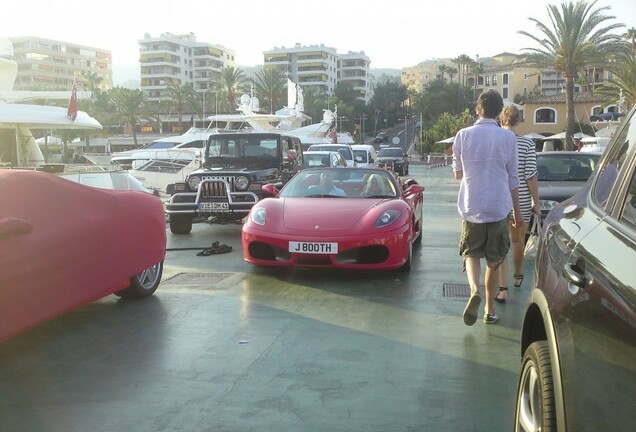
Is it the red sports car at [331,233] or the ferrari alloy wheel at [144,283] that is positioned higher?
the red sports car at [331,233]

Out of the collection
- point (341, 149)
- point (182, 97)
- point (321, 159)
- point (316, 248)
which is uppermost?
point (182, 97)

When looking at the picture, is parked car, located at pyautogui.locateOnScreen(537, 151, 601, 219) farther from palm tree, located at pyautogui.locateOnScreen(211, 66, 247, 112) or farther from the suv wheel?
palm tree, located at pyautogui.locateOnScreen(211, 66, 247, 112)

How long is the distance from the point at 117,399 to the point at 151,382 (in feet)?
0.98

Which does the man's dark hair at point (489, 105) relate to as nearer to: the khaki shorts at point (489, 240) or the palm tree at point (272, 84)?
the khaki shorts at point (489, 240)

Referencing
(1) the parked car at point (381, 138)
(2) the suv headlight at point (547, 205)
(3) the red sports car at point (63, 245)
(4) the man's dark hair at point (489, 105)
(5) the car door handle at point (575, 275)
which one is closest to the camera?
(5) the car door handle at point (575, 275)

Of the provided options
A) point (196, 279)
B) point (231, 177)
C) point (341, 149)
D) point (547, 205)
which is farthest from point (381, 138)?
point (196, 279)

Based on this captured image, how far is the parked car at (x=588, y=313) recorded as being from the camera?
1750mm

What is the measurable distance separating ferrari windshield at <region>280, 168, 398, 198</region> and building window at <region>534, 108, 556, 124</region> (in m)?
57.6

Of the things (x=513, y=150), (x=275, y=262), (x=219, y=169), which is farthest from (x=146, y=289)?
(x=219, y=169)

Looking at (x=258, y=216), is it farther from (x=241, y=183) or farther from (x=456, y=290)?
(x=241, y=183)

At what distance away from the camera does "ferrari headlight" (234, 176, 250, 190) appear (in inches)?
442

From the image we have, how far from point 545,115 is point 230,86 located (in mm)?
38678

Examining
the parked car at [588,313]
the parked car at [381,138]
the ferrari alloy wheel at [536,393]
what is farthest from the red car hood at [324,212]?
the parked car at [381,138]

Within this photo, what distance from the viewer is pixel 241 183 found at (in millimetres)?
11250
